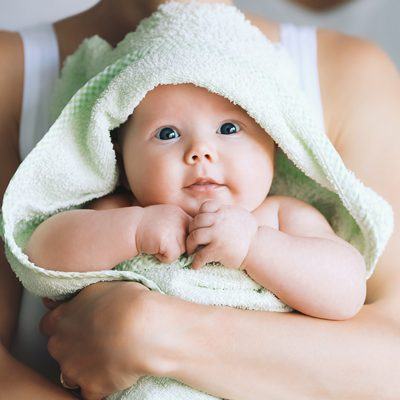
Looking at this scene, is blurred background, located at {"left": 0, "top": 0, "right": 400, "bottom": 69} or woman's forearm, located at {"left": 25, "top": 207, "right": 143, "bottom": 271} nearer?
woman's forearm, located at {"left": 25, "top": 207, "right": 143, "bottom": 271}

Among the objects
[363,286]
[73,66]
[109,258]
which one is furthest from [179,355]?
[73,66]

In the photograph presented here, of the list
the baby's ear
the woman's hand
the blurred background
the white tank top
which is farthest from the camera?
the blurred background

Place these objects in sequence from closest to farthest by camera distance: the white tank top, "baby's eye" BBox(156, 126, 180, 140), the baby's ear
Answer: "baby's eye" BBox(156, 126, 180, 140) → the baby's ear → the white tank top

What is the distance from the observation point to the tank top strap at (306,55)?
1392 millimetres

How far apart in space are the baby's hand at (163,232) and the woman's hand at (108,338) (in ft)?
0.20

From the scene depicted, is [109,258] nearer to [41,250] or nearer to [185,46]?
[41,250]

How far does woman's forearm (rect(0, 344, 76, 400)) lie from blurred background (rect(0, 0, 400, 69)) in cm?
115

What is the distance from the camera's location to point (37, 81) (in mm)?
1434

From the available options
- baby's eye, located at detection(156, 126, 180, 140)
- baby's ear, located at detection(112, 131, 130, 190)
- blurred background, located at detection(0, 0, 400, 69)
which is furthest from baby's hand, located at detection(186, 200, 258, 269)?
blurred background, located at detection(0, 0, 400, 69)

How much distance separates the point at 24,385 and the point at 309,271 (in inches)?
18.8

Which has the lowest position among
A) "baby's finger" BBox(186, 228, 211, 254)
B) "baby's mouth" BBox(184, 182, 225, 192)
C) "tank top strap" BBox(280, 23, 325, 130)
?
"baby's finger" BBox(186, 228, 211, 254)

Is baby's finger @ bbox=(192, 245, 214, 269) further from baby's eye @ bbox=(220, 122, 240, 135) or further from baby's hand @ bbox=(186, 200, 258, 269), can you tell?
baby's eye @ bbox=(220, 122, 240, 135)

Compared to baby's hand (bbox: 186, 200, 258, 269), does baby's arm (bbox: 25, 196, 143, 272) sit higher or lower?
lower

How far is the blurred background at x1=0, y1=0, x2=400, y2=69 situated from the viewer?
2014 millimetres
